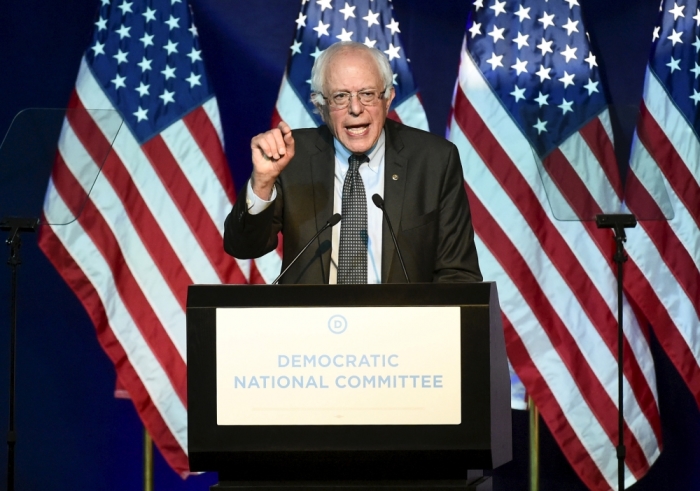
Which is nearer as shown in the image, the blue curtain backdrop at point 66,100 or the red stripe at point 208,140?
the red stripe at point 208,140

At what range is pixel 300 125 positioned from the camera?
13.3ft

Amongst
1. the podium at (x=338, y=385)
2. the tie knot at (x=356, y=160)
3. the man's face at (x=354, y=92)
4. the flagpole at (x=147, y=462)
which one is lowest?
the flagpole at (x=147, y=462)

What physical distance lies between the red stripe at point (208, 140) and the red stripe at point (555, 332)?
107cm

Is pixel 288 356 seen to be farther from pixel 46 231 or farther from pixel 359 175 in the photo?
pixel 46 231

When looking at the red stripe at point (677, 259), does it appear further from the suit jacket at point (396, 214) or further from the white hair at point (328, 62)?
the white hair at point (328, 62)

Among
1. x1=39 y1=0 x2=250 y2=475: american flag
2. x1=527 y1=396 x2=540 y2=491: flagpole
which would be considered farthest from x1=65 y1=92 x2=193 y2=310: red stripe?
x1=527 y1=396 x2=540 y2=491: flagpole

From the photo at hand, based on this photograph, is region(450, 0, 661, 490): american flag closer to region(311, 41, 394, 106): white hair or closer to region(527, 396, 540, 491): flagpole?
region(527, 396, 540, 491): flagpole

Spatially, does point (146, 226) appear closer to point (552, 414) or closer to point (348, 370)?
point (552, 414)

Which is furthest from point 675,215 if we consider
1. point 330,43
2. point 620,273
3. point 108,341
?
point 108,341

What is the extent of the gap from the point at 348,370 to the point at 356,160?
2.77 ft

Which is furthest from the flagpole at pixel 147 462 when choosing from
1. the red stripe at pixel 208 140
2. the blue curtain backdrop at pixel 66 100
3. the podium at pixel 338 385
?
the podium at pixel 338 385

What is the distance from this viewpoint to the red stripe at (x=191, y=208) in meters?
4.04

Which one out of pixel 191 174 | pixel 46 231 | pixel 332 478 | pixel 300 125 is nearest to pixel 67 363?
pixel 46 231

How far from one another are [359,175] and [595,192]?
1655 mm
